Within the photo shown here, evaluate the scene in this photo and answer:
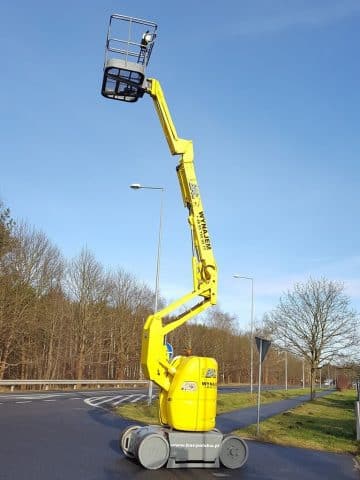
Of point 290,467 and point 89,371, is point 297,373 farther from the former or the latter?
point 290,467

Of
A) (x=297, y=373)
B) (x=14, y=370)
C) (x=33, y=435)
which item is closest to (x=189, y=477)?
(x=33, y=435)

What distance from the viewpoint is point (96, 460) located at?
9.12 metres

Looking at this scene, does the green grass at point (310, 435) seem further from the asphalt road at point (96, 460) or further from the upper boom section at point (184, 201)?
the upper boom section at point (184, 201)

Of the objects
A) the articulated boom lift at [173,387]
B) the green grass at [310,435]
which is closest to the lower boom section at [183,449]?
the articulated boom lift at [173,387]

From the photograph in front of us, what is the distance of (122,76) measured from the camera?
31.5ft

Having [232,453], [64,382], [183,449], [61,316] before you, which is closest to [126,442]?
[183,449]

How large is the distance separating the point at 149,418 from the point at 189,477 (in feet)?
29.7

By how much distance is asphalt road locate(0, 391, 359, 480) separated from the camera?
8070 mm

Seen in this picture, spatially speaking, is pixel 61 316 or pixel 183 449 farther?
pixel 61 316

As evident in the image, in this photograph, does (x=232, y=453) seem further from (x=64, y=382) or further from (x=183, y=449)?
(x=64, y=382)

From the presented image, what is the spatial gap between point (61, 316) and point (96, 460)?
131 ft

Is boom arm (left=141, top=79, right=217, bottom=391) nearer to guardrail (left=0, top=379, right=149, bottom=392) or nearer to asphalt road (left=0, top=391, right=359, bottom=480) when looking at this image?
asphalt road (left=0, top=391, right=359, bottom=480)

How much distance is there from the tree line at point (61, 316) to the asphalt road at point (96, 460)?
24109 millimetres

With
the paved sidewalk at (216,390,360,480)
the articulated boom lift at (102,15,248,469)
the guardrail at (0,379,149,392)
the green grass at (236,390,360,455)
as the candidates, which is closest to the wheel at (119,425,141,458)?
the articulated boom lift at (102,15,248,469)
